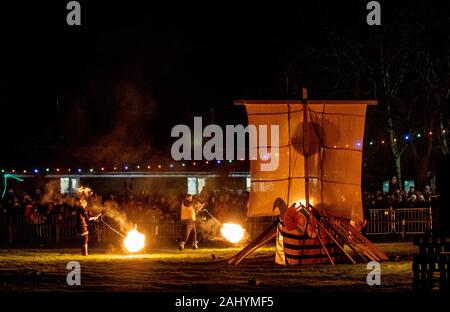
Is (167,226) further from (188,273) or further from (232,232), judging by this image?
(188,273)

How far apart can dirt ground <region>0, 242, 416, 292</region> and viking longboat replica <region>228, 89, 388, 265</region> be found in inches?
20.8

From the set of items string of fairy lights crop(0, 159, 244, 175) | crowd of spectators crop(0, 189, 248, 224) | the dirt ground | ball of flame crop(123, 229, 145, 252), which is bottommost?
the dirt ground

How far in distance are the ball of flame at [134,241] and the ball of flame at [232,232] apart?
2729mm

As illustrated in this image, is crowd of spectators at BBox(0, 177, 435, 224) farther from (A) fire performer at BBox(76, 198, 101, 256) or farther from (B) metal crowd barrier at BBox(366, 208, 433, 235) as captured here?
(A) fire performer at BBox(76, 198, 101, 256)

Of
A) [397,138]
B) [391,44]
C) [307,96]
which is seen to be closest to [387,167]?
[397,138]

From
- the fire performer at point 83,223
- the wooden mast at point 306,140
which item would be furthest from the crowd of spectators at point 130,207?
the wooden mast at point 306,140

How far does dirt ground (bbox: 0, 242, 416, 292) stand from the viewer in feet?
43.8

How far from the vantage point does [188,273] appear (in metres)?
15.8

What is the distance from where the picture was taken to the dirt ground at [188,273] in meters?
13.3

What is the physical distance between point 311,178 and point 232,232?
588 cm

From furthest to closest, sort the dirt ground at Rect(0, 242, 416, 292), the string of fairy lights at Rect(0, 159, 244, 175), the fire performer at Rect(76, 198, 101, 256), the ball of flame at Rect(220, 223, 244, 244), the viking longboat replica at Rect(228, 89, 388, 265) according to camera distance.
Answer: the string of fairy lights at Rect(0, 159, 244, 175), the ball of flame at Rect(220, 223, 244, 244), the fire performer at Rect(76, 198, 101, 256), the viking longboat replica at Rect(228, 89, 388, 265), the dirt ground at Rect(0, 242, 416, 292)

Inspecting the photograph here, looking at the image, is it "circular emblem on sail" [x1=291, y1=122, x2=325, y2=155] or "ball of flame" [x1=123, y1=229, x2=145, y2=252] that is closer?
"circular emblem on sail" [x1=291, y1=122, x2=325, y2=155]

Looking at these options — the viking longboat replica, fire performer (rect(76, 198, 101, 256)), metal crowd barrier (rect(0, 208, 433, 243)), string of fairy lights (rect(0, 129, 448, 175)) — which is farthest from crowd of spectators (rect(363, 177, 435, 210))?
fire performer (rect(76, 198, 101, 256))

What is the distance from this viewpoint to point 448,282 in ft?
40.3
